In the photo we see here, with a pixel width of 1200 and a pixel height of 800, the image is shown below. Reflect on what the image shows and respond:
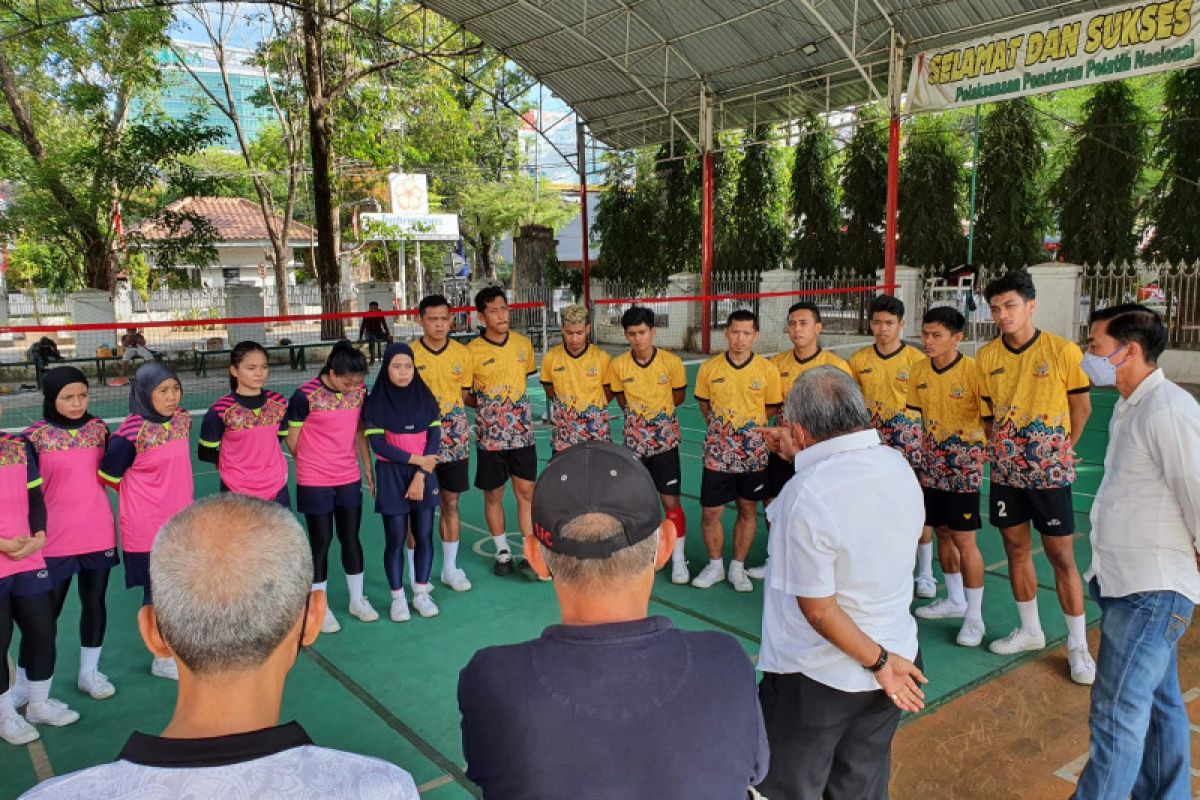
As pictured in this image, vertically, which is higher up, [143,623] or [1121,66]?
[1121,66]

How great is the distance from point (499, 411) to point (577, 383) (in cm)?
54

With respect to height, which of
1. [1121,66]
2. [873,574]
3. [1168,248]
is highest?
[1121,66]

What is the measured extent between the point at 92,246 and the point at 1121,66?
60.8ft

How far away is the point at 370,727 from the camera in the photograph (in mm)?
3811

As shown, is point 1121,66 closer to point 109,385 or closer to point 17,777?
point 17,777

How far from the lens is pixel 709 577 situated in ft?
18.0

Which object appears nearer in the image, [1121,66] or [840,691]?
[840,691]

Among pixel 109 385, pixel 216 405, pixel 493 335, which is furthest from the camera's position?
pixel 109 385

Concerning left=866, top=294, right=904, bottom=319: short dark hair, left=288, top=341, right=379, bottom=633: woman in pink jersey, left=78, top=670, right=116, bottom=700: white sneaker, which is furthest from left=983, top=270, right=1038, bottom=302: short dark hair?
left=78, top=670, right=116, bottom=700: white sneaker

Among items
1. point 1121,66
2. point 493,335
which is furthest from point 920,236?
point 493,335

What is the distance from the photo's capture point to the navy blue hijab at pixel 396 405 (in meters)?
4.96

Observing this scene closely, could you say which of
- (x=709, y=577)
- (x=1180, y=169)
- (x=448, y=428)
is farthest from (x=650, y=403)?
(x=1180, y=169)

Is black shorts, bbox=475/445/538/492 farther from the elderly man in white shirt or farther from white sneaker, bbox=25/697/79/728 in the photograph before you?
the elderly man in white shirt

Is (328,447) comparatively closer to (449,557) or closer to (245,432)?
(245,432)
